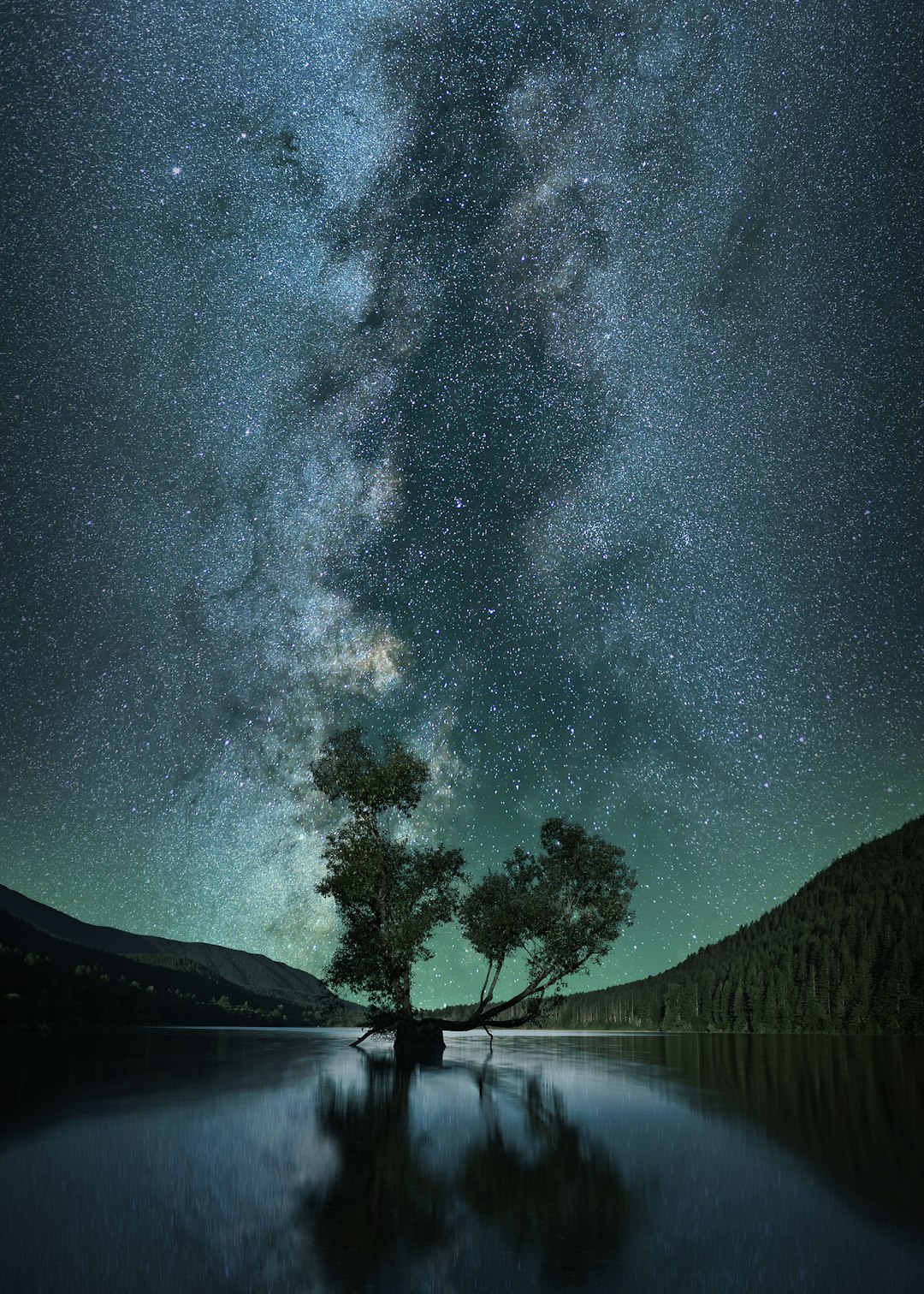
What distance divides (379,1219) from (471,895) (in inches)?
1367

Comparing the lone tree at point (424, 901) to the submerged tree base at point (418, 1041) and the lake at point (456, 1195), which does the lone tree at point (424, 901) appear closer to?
the submerged tree base at point (418, 1041)

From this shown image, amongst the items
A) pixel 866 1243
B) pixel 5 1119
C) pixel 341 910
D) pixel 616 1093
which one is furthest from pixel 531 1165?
pixel 341 910

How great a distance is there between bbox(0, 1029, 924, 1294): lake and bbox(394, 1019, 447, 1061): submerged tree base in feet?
62.1

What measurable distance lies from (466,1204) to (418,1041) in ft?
107

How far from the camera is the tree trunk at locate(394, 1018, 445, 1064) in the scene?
37.9 meters

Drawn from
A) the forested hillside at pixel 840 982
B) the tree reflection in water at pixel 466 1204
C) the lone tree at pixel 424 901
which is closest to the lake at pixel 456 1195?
the tree reflection in water at pixel 466 1204

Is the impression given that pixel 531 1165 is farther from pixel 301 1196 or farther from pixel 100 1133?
pixel 100 1133

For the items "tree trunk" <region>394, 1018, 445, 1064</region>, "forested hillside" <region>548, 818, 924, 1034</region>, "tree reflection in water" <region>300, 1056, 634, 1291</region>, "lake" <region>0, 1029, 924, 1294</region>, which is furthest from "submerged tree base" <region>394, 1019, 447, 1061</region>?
"forested hillside" <region>548, 818, 924, 1034</region>

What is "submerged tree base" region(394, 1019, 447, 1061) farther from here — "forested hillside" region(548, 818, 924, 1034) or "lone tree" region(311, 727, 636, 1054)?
"forested hillside" region(548, 818, 924, 1034)

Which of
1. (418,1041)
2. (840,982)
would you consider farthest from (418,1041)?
(840,982)

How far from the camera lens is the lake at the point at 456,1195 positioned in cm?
654

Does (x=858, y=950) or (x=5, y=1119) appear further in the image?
(x=858, y=950)

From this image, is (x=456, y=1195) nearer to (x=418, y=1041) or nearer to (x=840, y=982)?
(x=418, y=1041)

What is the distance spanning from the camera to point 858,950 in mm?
166500
